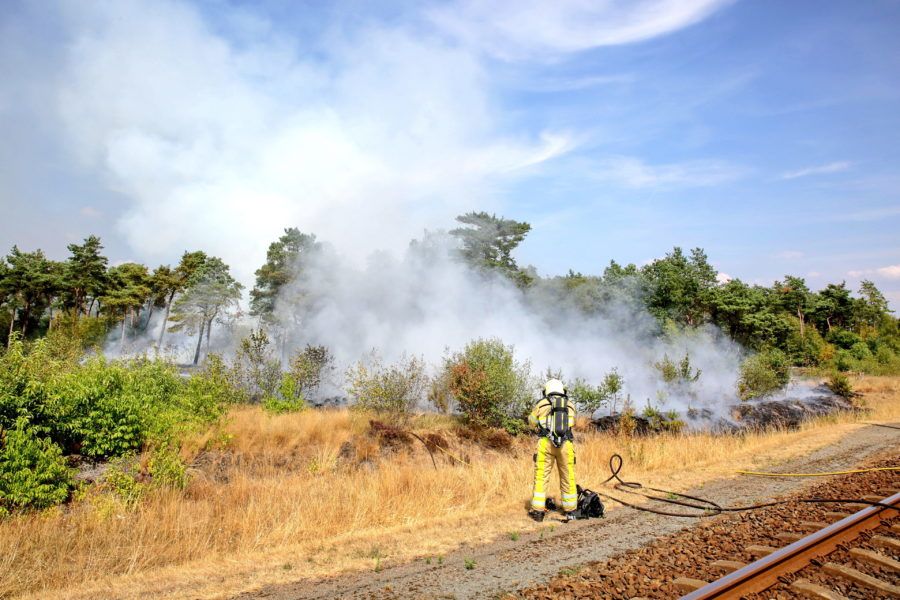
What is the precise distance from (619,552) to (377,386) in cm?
1257

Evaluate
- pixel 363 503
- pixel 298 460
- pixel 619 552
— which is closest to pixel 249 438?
pixel 298 460

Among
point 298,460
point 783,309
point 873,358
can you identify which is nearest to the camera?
point 298,460

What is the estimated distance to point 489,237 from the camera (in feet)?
133

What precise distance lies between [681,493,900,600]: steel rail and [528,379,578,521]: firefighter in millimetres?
2995

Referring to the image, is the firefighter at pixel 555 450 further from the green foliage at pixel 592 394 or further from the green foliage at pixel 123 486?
the green foliage at pixel 592 394

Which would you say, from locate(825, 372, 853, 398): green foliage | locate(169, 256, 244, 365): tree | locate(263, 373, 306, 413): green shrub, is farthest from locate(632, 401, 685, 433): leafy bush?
locate(169, 256, 244, 365): tree

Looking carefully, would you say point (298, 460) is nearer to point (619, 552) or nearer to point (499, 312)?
point (619, 552)

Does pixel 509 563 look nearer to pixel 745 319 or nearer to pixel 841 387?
pixel 841 387

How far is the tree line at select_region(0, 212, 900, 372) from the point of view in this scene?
3541 cm

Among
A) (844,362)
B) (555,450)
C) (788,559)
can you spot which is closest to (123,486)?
(555,450)

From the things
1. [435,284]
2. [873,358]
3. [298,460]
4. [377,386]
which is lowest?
[298,460]

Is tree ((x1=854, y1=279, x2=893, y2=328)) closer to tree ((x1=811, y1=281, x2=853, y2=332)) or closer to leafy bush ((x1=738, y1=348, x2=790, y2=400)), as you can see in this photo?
tree ((x1=811, y1=281, x2=853, y2=332))

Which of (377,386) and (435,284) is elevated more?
(435,284)

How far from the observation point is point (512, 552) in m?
6.35
